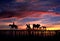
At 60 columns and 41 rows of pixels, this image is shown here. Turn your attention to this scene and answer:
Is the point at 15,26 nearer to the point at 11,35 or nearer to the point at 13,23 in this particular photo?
the point at 13,23

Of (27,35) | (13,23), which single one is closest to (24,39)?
(27,35)

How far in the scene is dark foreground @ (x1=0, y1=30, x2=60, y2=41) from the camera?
14731mm

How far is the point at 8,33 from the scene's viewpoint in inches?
595

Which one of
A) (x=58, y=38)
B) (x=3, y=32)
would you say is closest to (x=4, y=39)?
(x=3, y=32)

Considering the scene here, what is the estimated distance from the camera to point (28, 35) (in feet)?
49.2

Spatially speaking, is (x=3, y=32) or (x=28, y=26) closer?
(x=3, y=32)

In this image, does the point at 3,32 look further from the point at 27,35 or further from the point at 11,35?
the point at 27,35

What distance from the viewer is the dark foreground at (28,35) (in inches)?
580

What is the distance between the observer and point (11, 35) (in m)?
15.2

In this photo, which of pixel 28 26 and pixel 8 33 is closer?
pixel 8 33

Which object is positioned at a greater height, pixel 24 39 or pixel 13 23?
pixel 13 23

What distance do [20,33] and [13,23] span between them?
3.82 metres

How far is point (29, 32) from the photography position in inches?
592

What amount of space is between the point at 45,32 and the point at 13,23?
4.72 meters
